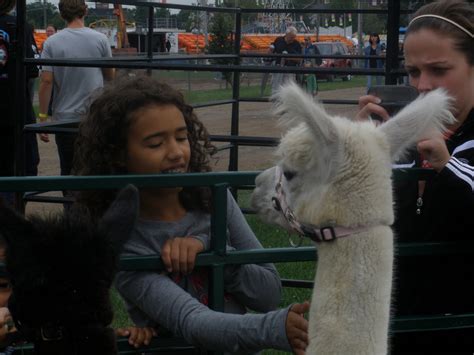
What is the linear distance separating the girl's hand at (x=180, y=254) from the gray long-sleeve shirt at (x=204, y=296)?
52 mm

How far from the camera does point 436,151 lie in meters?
2.64

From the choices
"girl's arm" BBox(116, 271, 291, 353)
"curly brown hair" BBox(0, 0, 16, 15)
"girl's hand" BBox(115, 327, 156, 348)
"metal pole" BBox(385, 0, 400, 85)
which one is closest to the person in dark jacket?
"girl's arm" BBox(116, 271, 291, 353)

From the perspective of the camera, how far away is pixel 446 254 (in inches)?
113

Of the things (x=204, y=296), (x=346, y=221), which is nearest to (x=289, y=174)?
(x=346, y=221)

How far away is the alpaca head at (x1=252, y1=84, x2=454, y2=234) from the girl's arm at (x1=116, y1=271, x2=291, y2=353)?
1.02ft

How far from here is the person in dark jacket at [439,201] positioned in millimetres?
2846

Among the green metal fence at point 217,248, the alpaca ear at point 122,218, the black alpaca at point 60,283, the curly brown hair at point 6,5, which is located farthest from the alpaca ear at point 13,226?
the curly brown hair at point 6,5

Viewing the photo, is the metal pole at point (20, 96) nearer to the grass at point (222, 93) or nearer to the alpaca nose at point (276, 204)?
the alpaca nose at point (276, 204)

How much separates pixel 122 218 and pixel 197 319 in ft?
1.28

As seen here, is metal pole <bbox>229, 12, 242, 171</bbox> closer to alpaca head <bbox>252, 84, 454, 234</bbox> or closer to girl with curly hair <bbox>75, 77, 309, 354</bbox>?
girl with curly hair <bbox>75, 77, 309, 354</bbox>

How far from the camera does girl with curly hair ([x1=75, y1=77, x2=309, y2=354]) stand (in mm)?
2588

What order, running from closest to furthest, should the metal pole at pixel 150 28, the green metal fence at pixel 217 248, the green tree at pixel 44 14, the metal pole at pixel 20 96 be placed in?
the green metal fence at pixel 217 248 < the metal pole at pixel 20 96 < the metal pole at pixel 150 28 < the green tree at pixel 44 14

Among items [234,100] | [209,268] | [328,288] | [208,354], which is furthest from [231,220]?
[234,100]

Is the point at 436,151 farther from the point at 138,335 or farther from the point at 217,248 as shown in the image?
the point at 138,335
